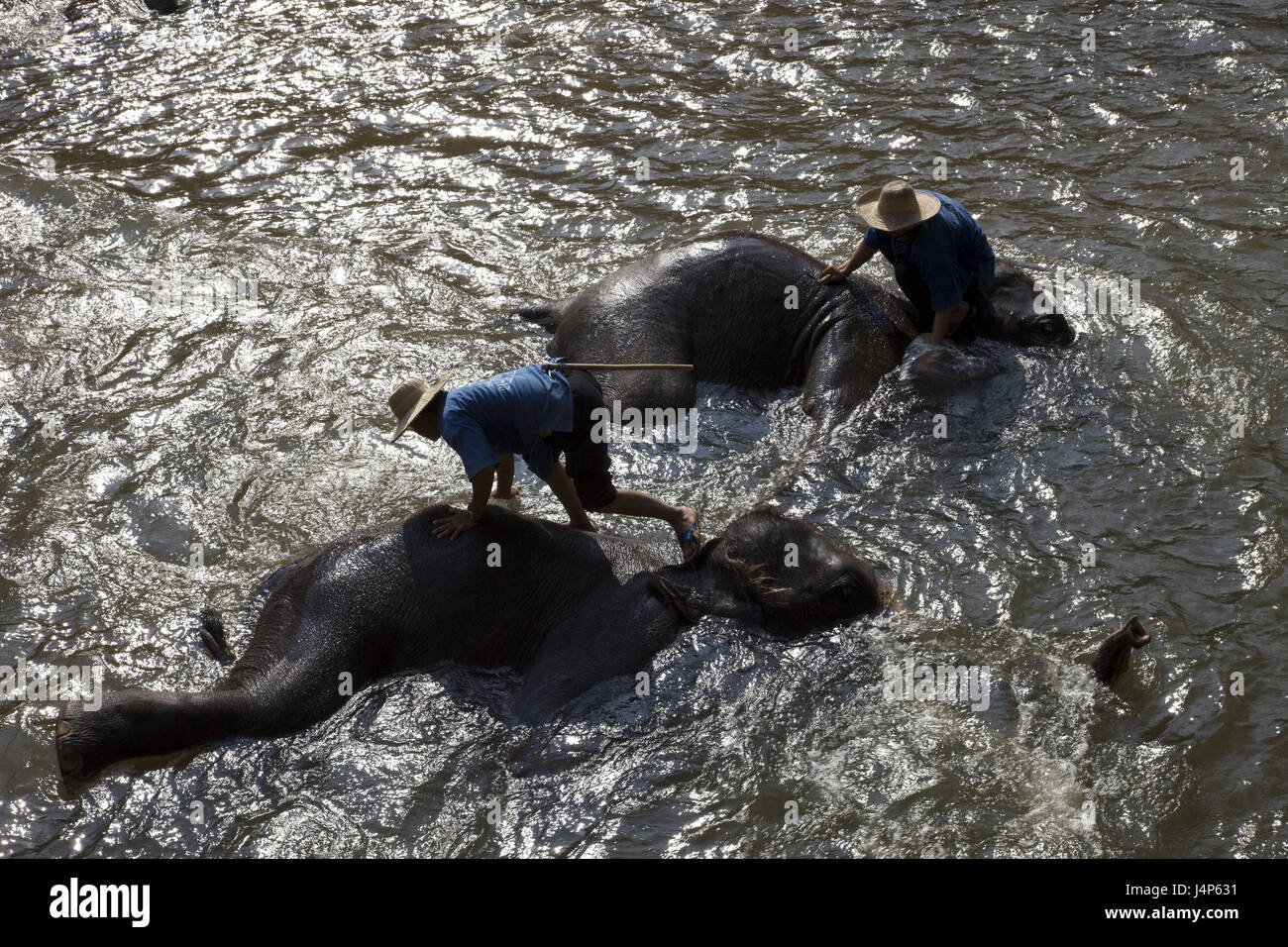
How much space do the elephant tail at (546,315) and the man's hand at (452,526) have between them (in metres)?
2.92

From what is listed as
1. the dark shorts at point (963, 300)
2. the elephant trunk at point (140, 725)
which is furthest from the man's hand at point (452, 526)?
the dark shorts at point (963, 300)

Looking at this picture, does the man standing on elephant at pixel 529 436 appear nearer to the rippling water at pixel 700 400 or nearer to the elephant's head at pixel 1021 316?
the rippling water at pixel 700 400

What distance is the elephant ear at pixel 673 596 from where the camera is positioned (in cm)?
543

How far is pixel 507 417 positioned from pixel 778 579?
4.89 feet

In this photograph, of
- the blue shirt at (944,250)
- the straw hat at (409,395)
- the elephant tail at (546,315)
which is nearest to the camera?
the straw hat at (409,395)

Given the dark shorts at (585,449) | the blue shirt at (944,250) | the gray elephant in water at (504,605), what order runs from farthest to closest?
the blue shirt at (944,250) < the dark shorts at (585,449) < the gray elephant in water at (504,605)

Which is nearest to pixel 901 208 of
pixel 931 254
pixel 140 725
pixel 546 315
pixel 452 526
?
pixel 931 254

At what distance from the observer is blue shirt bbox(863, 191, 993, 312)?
7531 millimetres

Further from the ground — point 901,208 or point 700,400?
point 901,208

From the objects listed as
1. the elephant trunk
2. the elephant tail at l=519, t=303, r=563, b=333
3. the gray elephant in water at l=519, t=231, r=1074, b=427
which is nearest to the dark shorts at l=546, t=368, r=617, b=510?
the gray elephant in water at l=519, t=231, r=1074, b=427

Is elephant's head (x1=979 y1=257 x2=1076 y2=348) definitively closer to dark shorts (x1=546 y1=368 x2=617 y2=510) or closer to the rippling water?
the rippling water

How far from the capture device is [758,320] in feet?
25.4

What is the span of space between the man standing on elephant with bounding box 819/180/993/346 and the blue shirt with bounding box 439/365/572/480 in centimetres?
266

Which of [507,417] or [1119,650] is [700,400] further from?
[1119,650]
